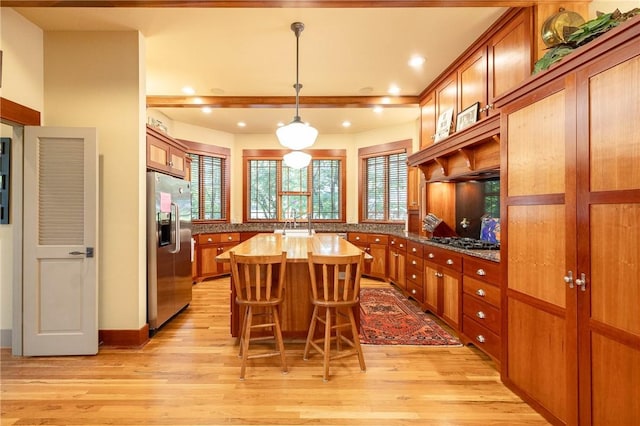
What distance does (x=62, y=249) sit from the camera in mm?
2789

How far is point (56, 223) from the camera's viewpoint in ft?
9.17

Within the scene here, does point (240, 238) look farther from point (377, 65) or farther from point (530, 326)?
point (530, 326)

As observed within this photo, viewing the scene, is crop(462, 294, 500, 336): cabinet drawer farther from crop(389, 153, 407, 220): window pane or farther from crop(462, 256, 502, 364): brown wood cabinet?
crop(389, 153, 407, 220): window pane

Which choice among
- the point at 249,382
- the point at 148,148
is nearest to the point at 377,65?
the point at 148,148

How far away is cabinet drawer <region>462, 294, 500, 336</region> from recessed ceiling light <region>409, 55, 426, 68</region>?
8.26ft

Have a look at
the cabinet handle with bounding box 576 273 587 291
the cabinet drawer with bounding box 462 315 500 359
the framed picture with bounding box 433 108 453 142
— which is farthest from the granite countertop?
the cabinet handle with bounding box 576 273 587 291

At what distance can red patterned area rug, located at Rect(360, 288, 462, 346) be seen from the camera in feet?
10.2

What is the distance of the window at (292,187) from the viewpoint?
6750mm

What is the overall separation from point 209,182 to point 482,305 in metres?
5.26

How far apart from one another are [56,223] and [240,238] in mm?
3626

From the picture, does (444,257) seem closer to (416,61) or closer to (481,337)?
(481,337)

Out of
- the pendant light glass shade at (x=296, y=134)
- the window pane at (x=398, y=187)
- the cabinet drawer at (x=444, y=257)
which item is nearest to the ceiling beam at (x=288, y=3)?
the pendant light glass shade at (x=296, y=134)

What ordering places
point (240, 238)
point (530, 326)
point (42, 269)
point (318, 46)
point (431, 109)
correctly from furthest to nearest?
1. point (240, 238)
2. point (431, 109)
3. point (318, 46)
4. point (42, 269)
5. point (530, 326)

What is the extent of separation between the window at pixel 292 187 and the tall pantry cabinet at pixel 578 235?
466 cm
